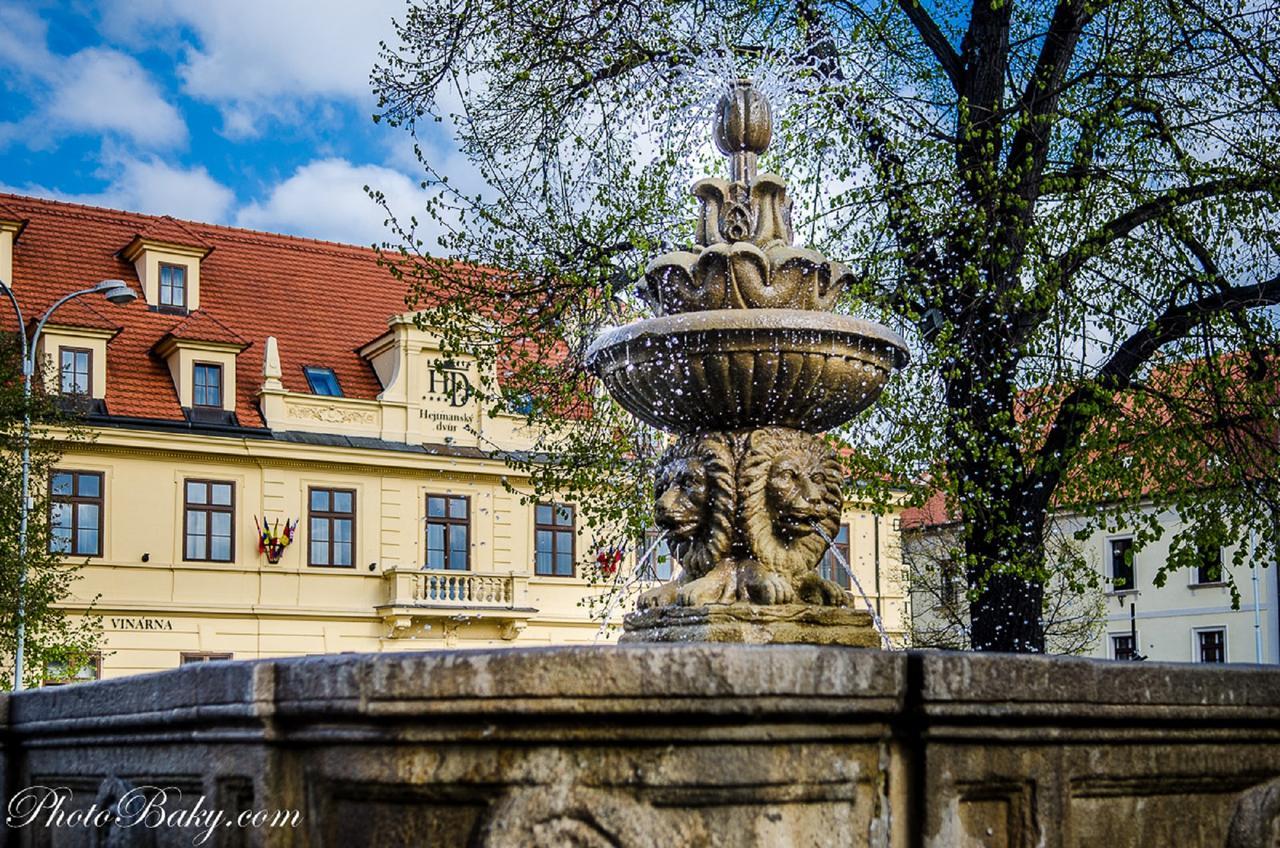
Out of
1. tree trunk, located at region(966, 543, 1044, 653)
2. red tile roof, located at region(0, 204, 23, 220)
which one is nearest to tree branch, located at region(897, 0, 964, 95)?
tree trunk, located at region(966, 543, 1044, 653)

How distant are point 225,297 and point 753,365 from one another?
31.4m

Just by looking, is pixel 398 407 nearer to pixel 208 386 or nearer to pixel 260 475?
pixel 260 475

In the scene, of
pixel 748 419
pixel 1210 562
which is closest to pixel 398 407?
pixel 1210 562

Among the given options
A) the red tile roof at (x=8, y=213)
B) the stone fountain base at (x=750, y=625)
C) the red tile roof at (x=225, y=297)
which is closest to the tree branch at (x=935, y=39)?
the stone fountain base at (x=750, y=625)

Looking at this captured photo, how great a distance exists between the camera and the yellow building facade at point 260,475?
110 feet

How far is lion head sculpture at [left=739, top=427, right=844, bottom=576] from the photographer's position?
26.3ft

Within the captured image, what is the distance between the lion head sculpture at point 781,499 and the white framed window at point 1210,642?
145ft

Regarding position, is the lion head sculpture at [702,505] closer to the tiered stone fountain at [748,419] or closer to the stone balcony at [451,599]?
the tiered stone fountain at [748,419]

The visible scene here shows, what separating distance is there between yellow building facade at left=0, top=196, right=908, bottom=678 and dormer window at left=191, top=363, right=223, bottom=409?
4cm

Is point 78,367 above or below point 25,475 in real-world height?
above

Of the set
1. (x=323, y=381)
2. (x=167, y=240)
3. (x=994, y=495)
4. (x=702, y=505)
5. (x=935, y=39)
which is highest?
Result: (x=167, y=240)

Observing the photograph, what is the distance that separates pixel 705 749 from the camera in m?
4.07

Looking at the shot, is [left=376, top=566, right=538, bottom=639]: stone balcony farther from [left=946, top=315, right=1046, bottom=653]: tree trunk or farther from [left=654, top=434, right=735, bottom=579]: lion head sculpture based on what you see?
[left=654, top=434, right=735, bottom=579]: lion head sculpture

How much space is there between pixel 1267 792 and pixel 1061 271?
991 centimetres
